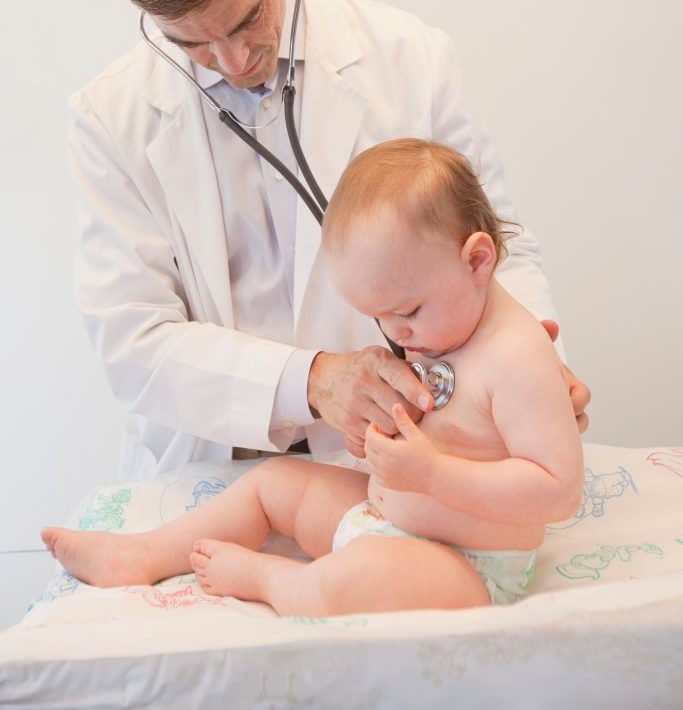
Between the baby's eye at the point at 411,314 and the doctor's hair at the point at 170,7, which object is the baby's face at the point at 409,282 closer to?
the baby's eye at the point at 411,314

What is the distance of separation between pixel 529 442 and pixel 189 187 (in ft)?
2.30

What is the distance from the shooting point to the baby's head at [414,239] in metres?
0.94

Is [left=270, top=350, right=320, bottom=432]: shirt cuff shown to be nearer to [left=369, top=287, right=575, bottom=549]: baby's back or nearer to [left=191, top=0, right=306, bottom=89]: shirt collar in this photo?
[left=369, top=287, right=575, bottom=549]: baby's back

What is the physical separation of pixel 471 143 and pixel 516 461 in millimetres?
671

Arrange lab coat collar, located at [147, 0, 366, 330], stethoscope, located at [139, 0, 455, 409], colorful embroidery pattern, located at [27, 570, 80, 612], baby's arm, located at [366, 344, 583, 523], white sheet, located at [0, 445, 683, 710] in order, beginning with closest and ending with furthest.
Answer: white sheet, located at [0, 445, 683, 710] → baby's arm, located at [366, 344, 583, 523] → colorful embroidery pattern, located at [27, 570, 80, 612] → stethoscope, located at [139, 0, 455, 409] → lab coat collar, located at [147, 0, 366, 330]

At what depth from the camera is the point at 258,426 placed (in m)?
1.29

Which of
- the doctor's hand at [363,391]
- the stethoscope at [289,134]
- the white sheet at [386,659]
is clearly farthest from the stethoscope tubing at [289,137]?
the white sheet at [386,659]

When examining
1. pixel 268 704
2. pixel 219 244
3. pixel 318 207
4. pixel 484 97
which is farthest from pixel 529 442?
pixel 484 97

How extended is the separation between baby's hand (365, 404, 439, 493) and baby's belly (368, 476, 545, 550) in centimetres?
7

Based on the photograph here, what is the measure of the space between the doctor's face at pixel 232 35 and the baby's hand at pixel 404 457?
0.52 metres

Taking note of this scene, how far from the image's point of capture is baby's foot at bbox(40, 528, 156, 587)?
44.0 inches

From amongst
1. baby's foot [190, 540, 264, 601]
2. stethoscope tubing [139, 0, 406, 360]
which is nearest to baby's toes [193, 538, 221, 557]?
baby's foot [190, 540, 264, 601]

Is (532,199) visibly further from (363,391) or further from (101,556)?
(101,556)

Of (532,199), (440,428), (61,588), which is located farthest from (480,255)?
(532,199)
